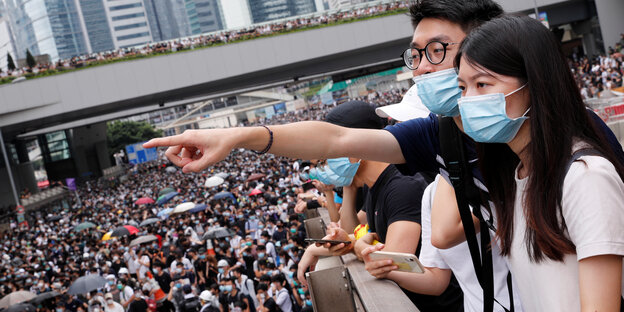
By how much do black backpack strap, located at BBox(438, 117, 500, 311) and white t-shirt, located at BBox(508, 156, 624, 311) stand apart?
1.15ft

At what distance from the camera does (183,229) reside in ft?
54.7

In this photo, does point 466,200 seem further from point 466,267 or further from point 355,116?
point 355,116

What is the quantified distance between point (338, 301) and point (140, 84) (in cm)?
2597

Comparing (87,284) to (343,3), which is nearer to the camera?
(87,284)

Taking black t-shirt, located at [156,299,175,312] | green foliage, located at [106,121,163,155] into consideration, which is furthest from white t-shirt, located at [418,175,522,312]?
green foliage, located at [106,121,163,155]

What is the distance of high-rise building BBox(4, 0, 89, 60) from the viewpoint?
410 feet

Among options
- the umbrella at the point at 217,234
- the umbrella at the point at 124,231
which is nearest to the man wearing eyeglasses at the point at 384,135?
the umbrella at the point at 217,234

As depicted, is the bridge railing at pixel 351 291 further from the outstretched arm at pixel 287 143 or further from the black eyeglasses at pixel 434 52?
the black eyeglasses at pixel 434 52

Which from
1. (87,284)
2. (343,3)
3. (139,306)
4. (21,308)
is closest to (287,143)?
(139,306)

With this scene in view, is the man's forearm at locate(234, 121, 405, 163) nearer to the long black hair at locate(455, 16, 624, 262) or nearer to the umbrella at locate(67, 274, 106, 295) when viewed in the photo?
the long black hair at locate(455, 16, 624, 262)

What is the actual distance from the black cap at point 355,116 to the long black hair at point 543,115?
63.8 inches

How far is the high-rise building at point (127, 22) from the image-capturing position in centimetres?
12671

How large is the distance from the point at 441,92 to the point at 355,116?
135cm

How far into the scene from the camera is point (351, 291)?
2535mm
